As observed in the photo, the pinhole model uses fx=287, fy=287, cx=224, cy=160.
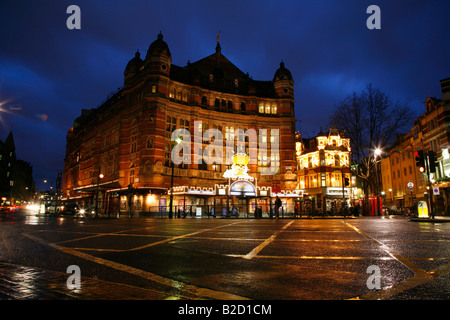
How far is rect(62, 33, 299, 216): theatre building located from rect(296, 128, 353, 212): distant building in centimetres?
1035

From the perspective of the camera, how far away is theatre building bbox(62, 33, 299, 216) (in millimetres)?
39062

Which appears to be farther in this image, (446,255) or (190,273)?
(446,255)

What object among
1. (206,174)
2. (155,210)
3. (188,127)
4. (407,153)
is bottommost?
(155,210)

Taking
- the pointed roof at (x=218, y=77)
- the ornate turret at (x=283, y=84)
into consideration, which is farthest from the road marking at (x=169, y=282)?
the ornate turret at (x=283, y=84)

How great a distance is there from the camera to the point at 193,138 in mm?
44219

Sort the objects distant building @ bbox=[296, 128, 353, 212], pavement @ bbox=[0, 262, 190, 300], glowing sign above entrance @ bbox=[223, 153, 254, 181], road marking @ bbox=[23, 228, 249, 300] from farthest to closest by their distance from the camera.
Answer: distant building @ bbox=[296, 128, 353, 212], glowing sign above entrance @ bbox=[223, 153, 254, 181], road marking @ bbox=[23, 228, 249, 300], pavement @ bbox=[0, 262, 190, 300]

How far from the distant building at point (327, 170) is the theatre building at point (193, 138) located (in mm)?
10347

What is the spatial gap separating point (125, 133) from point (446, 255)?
44362 millimetres

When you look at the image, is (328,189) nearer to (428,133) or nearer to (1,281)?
(428,133)

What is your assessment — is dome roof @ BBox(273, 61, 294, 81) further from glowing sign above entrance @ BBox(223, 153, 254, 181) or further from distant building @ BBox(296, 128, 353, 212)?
glowing sign above entrance @ BBox(223, 153, 254, 181)

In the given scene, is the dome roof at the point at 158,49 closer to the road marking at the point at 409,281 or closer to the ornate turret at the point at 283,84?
the ornate turret at the point at 283,84

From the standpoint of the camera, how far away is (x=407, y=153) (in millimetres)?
49875

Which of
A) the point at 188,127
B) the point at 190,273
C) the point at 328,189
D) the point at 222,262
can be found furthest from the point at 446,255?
the point at 328,189

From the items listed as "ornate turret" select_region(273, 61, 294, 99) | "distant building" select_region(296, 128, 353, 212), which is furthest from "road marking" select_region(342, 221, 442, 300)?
"distant building" select_region(296, 128, 353, 212)
